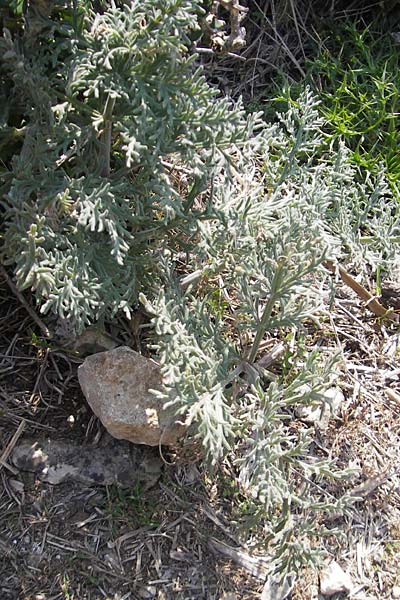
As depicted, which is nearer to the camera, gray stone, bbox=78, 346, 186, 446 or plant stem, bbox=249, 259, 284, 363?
plant stem, bbox=249, 259, 284, 363

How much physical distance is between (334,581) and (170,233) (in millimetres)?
1112

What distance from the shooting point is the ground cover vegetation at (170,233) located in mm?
1834

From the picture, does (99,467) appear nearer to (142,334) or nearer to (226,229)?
(142,334)

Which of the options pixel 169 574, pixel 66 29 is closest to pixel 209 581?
pixel 169 574

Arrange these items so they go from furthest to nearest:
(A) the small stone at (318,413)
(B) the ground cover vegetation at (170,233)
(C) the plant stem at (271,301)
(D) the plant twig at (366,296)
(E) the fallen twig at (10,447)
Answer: (D) the plant twig at (366,296) → (A) the small stone at (318,413) → (E) the fallen twig at (10,447) → (C) the plant stem at (271,301) → (B) the ground cover vegetation at (170,233)

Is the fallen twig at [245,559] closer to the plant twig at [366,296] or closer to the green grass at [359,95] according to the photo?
the plant twig at [366,296]

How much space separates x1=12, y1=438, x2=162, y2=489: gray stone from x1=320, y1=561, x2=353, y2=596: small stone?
563 mm

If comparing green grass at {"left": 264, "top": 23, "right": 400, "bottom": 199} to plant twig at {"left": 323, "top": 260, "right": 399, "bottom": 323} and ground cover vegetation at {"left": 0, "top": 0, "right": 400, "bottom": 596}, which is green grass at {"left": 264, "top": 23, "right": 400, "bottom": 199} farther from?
ground cover vegetation at {"left": 0, "top": 0, "right": 400, "bottom": 596}

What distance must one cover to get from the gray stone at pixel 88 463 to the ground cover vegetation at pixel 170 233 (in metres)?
0.22

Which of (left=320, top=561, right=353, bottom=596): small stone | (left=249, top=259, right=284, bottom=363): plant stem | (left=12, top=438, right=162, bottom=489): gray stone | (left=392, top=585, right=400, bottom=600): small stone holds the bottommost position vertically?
(left=392, top=585, right=400, bottom=600): small stone

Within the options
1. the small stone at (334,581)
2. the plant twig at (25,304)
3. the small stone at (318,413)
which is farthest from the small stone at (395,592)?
the plant twig at (25,304)

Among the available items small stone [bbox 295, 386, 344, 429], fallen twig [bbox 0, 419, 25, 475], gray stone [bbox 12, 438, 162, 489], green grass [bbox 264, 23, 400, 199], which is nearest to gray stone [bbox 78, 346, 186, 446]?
gray stone [bbox 12, 438, 162, 489]

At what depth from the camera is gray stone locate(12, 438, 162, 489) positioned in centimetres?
221

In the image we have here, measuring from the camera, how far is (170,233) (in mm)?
2240
